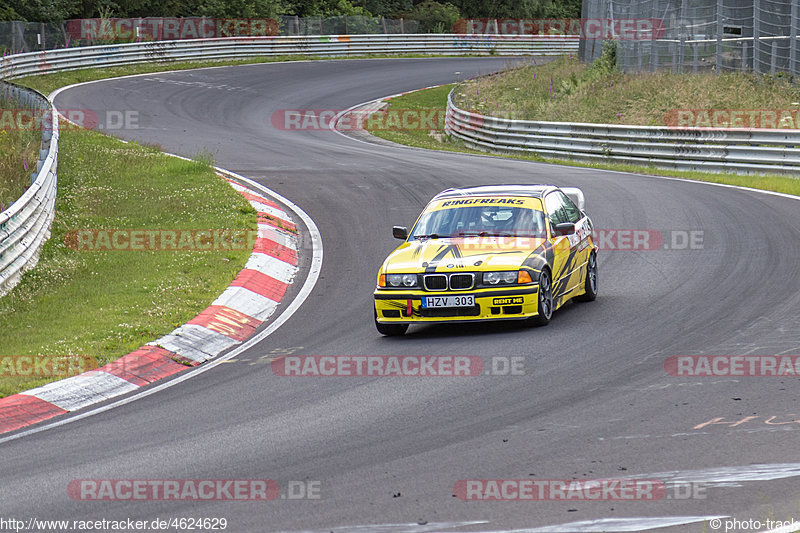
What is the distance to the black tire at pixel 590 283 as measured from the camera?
12383mm

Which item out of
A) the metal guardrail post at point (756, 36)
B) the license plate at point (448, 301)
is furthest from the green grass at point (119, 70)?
the license plate at point (448, 301)

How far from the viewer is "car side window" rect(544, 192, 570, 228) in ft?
A: 40.1

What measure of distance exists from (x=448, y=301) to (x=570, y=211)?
2.92 metres

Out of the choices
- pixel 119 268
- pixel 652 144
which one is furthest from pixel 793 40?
pixel 119 268

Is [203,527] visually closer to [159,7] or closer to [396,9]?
[159,7]

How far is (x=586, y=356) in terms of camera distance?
965 centimetres

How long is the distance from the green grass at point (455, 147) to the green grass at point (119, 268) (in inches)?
376

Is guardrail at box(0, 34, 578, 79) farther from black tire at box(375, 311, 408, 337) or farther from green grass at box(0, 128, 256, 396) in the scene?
black tire at box(375, 311, 408, 337)

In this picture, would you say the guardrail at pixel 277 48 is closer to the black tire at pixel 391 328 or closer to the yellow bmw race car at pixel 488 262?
the yellow bmw race car at pixel 488 262

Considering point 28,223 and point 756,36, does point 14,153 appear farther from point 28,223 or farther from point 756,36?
point 756,36

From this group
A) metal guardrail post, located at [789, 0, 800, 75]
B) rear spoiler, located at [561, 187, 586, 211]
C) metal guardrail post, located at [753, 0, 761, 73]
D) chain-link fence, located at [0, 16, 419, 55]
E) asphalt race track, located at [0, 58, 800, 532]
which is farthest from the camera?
chain-link fence, located at [0, 16, 419, 55]

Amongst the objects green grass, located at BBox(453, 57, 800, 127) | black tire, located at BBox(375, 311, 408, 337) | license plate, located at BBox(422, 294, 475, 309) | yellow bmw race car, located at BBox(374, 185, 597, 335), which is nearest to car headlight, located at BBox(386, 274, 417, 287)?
yellow bmw race car, located at BBox(374, 185, 597, 335)

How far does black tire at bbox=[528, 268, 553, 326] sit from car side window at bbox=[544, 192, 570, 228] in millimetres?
1120

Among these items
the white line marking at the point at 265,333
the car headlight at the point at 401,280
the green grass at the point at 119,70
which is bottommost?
the white line marking at the point at 265,333
